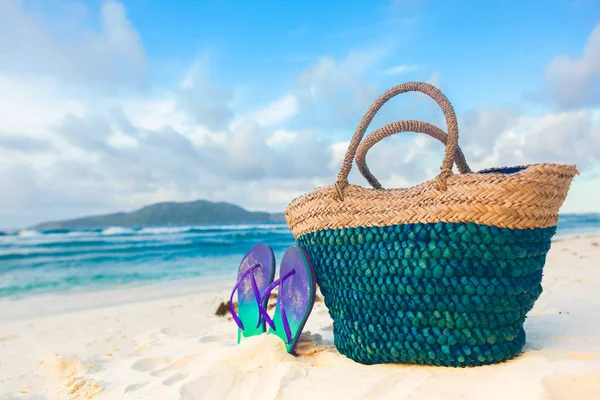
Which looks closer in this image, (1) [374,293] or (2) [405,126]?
(1) [374,293]

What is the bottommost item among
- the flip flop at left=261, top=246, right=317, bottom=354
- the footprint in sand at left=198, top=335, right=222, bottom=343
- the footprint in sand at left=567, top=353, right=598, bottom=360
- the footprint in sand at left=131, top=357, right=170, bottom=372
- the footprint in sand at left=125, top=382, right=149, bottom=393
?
the footprint in sand at left=131, top=357, right=170, bottom=372

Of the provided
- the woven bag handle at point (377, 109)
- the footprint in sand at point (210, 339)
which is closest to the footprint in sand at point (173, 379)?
the footprint in sand at point (210, 339)

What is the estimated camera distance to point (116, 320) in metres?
4.20

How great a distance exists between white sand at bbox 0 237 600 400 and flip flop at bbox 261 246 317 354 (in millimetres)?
106

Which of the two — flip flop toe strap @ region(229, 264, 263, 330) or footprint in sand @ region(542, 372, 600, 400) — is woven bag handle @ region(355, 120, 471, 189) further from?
footprint in sand @ region(542, 372, 600, 400)

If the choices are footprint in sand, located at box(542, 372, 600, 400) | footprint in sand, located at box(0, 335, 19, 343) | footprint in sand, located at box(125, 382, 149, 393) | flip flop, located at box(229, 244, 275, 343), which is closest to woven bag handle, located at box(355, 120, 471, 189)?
flip flop, located at box(229, 244, 275, 343)

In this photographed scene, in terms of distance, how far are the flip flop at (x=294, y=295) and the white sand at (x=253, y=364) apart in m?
0.11

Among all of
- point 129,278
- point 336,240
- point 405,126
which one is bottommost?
point 129,278

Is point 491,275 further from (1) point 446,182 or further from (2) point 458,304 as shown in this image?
(1) point 446,182

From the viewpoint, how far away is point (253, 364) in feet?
6.97

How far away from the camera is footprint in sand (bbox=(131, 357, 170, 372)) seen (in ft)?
8.16

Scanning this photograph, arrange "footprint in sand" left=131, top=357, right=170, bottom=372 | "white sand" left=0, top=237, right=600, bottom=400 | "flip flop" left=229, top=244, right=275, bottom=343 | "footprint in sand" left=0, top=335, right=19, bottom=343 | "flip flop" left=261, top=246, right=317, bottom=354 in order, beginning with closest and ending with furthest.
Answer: "white sand" left=0, top=237, right=600, bottom=400, "flip flop" left=261, top=246, right=317, bottom=354, "footprint in sand" left=131, top=357, right=170, bottom=372, "flip flop" left=229, top=244, right=275, bottom=343, "footprint in sand" left=0, top=335, right=19, bottom=343

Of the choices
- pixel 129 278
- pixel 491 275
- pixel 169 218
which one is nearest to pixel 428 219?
pixel 491 275

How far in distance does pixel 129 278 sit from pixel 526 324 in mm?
7163
